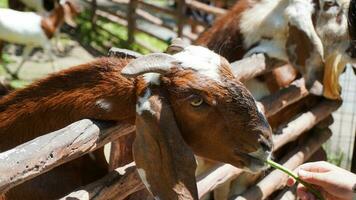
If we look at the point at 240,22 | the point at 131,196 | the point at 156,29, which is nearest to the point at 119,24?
the point at 156,29

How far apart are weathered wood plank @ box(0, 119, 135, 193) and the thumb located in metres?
0.80

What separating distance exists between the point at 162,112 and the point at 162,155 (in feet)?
0.56

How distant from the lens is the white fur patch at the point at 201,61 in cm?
235

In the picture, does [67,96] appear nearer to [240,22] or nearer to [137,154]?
[137,154]

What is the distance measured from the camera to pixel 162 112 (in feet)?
7.56

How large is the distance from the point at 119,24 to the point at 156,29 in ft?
2.85

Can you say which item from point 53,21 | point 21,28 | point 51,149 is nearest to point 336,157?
point 51,149

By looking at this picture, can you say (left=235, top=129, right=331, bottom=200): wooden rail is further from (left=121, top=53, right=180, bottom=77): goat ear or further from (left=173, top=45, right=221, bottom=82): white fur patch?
(left=121, top=53, right=180, bottom=77): goat ear

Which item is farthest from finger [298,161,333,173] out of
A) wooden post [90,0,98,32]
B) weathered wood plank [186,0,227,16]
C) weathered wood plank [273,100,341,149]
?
wooden post [90,0,98,32]

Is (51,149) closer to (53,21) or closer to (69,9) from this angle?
(53,21)

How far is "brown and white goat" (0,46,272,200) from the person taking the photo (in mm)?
2287

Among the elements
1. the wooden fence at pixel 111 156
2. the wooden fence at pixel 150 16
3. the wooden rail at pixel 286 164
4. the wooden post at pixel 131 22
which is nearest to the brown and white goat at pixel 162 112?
the wooden fence at pixel 111 156

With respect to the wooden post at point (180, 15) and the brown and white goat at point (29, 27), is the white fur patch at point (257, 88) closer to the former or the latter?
the brown and white goat at point (29, 27)

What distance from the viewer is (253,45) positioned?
448 centimetres
